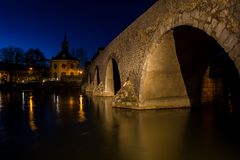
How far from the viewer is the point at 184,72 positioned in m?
12.4

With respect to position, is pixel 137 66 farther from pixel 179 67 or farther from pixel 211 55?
pixel 211 55

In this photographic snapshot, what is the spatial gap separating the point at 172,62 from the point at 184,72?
3.23 feet

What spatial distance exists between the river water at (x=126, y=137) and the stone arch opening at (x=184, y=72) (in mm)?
1285

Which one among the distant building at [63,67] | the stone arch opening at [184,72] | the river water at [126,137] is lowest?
the river water at [126,137]

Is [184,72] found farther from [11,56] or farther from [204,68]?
[11,56]

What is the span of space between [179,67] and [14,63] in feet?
190

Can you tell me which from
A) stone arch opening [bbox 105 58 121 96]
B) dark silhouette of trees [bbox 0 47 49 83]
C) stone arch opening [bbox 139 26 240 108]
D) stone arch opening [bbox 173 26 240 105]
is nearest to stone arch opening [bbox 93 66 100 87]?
stone arch opening [bbox 105 58 121 96]

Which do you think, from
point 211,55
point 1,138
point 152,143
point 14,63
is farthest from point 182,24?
point 14,63

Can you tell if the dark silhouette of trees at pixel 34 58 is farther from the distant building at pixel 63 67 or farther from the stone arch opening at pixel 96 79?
the stone arch opening at pixel 96 79

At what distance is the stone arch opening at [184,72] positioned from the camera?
10698 mm

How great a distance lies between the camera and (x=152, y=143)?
690 centimetres

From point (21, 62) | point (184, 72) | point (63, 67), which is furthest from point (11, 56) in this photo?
point (184, 72)

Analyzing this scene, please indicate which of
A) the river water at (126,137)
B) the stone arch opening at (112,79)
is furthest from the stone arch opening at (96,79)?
the river water at (126,137)

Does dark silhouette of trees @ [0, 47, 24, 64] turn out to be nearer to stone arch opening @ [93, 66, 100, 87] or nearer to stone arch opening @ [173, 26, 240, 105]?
stone arch opening @ [93, 66, 100, 87]
